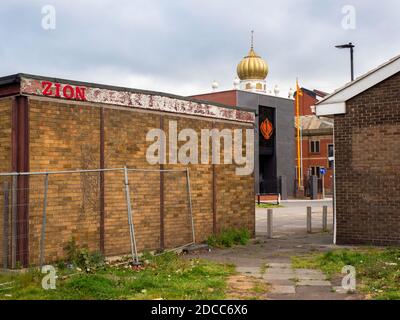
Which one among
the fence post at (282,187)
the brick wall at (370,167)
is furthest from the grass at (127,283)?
the fence post at (282,187)

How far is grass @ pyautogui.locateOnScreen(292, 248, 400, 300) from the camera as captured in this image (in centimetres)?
875

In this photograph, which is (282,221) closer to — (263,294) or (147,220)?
(147,220)

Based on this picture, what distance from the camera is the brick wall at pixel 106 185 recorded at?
10898mm

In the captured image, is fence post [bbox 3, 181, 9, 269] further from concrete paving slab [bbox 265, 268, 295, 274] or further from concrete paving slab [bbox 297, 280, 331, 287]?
concrete paving slab [bbox 297, 280, 331, 287]

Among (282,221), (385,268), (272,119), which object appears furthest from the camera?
(272,119)

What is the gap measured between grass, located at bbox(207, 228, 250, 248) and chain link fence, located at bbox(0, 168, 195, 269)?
2.33 ft

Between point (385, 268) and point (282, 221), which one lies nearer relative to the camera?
point (385, 268)

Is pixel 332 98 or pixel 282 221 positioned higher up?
pixel 332 98

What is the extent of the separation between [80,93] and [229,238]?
5912mm

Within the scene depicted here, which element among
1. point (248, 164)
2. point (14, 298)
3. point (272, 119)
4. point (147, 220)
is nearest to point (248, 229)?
point (248, 164)

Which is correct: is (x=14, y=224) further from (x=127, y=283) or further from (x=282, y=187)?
(x=282, y=187)

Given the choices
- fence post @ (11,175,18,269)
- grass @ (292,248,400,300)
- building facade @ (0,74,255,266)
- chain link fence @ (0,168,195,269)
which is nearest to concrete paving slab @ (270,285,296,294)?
grass @ (292,248,400,300)

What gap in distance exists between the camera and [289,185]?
170 feet
